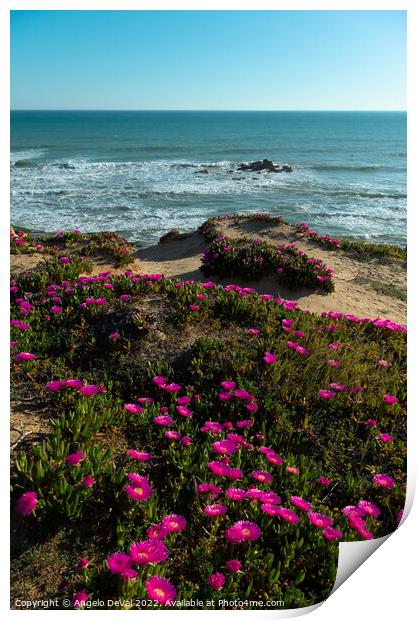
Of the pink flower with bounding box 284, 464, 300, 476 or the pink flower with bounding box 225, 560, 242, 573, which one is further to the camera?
the pink flower with bounding box 284, 464, 300, 476

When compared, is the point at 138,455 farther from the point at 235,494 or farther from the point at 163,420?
the point at 235,494

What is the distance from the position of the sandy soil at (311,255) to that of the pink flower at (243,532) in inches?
220

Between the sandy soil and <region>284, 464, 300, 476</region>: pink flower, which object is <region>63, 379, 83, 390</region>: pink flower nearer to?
<region>284, 464, 300, 476</region>: pink flower

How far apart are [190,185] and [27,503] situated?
25145 millimetres

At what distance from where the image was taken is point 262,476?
283cm

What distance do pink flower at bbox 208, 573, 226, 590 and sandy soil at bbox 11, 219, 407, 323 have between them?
5.87 metres

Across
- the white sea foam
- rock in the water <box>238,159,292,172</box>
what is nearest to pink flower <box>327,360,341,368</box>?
the white sea foam

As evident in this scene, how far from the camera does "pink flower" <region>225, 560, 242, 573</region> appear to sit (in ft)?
7.51

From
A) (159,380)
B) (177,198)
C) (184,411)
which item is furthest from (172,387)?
(177,198)

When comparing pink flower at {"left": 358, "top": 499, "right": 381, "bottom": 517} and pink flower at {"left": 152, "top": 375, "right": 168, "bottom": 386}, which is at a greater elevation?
pink flower at {"left": 152, "top": 375, "right": 168, "bottom": 386}

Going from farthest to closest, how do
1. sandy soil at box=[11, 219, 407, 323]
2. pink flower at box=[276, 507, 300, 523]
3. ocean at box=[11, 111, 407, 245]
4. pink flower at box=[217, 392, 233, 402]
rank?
ocean at box=[11, 111, 407, 245] < sandy soil at box=[11, 219, 407, 323] < pink flower at box=[217, 392, 233, 402] < pink flower at box=[276, 507, 300, 523]

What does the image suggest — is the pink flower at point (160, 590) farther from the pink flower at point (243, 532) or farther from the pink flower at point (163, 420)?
the pink flower at point (163, 420)

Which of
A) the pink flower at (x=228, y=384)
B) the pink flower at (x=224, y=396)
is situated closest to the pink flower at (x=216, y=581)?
the pink flower at (x=224, y=396)

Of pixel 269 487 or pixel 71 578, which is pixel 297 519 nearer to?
pixel 269 487
